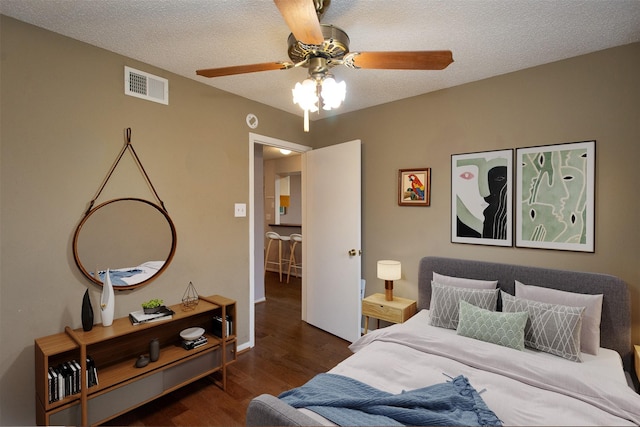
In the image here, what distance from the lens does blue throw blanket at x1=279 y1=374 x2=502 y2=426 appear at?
1287 mm

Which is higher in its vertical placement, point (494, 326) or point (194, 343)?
point (494, 326)

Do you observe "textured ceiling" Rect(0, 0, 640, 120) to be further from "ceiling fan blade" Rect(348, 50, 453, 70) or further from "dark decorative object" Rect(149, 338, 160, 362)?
"dark decorative object" Rect(149, 338, 160, 362)

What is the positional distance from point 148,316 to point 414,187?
261 cm

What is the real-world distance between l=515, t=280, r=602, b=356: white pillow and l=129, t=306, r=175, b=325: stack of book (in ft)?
8.97

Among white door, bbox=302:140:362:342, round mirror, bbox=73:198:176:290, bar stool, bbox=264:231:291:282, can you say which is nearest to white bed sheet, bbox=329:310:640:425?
white door, bbox=302:140:362:342

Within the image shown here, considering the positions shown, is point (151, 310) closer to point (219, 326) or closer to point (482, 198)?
point (219, 326)

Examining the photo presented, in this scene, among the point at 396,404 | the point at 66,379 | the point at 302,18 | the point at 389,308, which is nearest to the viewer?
the point at 302,18

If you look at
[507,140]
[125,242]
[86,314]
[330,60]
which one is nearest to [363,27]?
[330,60]

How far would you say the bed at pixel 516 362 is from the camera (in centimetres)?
140

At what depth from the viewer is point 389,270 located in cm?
299

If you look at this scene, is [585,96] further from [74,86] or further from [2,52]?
[2,52]

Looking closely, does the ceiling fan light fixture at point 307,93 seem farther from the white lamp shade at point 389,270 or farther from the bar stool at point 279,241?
the bar stool at point 279,241

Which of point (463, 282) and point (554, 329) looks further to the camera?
point (463, 282)

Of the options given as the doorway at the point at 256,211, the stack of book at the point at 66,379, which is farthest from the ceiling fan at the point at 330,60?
the stack of book at the point at 66,379
